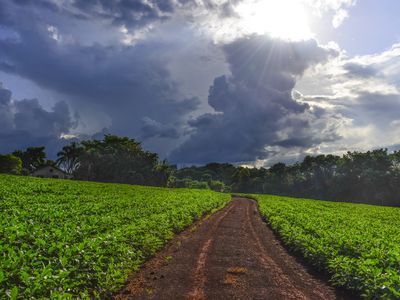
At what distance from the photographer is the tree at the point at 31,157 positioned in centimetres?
13262

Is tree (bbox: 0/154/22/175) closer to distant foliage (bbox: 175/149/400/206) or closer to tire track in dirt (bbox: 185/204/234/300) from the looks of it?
tire track in dirt (bbox: 185/204/234/300)

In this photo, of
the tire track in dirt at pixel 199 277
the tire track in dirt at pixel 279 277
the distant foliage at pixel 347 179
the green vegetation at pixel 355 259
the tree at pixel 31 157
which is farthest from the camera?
the tree at pixel 31 157

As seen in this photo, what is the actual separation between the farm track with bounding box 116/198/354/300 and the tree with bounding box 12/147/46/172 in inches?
5145

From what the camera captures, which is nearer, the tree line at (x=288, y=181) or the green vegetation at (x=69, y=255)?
the green vegetation at (x=69, y=255)

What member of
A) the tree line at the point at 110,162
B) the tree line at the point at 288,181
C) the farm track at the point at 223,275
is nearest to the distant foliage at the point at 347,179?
the tree line at the point at 288,181

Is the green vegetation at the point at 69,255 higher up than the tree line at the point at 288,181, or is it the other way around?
the tree line at the point at 288,181

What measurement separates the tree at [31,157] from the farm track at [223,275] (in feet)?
429

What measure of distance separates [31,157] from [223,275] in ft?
453

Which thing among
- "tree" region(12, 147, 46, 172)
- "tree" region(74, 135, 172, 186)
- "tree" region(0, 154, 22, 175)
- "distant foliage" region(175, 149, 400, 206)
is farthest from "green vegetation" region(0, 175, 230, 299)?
"tree" region(12, 147, 46, 172)

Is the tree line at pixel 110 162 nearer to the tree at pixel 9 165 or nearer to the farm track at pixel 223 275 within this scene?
the tree at pixel 9 165

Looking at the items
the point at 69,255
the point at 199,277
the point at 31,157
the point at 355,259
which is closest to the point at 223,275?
the point at 199,277

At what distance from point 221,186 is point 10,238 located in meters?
157

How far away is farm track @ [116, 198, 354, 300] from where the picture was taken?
10594 millimetres

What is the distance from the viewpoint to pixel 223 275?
1229 centimetres
